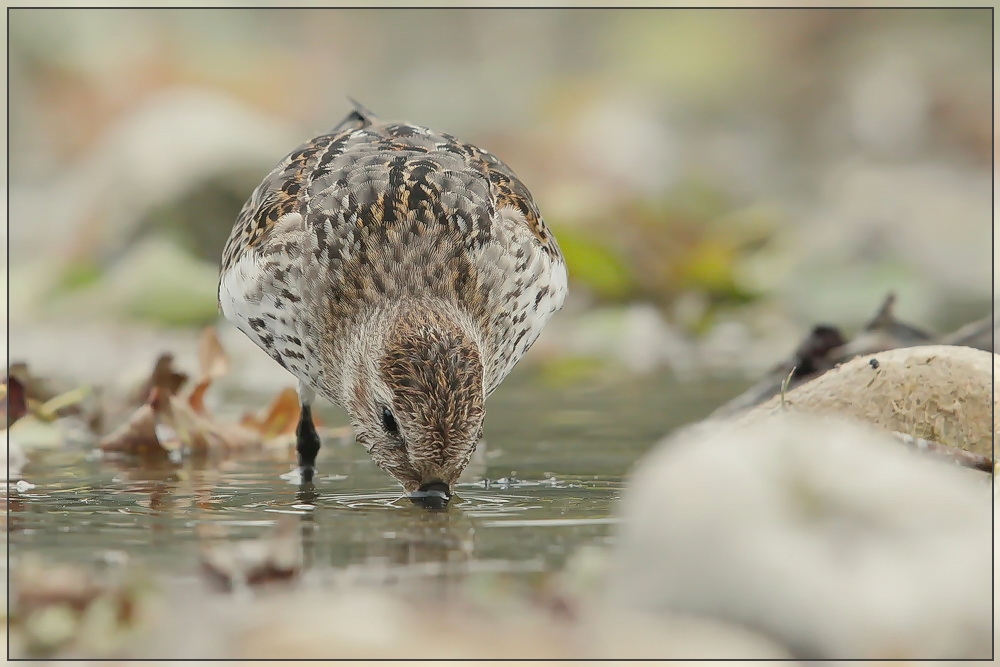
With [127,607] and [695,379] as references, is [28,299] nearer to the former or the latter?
[695,379]

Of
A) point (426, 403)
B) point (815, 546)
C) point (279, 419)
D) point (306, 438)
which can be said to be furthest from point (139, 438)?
point (815, 546)

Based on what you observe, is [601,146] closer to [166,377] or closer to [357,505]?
[166,377]

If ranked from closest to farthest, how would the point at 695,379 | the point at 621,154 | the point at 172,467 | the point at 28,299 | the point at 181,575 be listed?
the point at 181,575 → the point at 172,467 → the point at 695,379 → the point at 28,299 → the point at 621,154

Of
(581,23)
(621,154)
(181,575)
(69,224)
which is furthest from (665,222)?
(181,575)

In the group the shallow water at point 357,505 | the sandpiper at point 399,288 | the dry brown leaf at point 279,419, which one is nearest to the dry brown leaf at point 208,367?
the dry brown leaf at point 279,419

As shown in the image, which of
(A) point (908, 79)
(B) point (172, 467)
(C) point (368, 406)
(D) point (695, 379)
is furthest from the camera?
(A) point (908, 79)

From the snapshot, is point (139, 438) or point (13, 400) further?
point (13, 400)
